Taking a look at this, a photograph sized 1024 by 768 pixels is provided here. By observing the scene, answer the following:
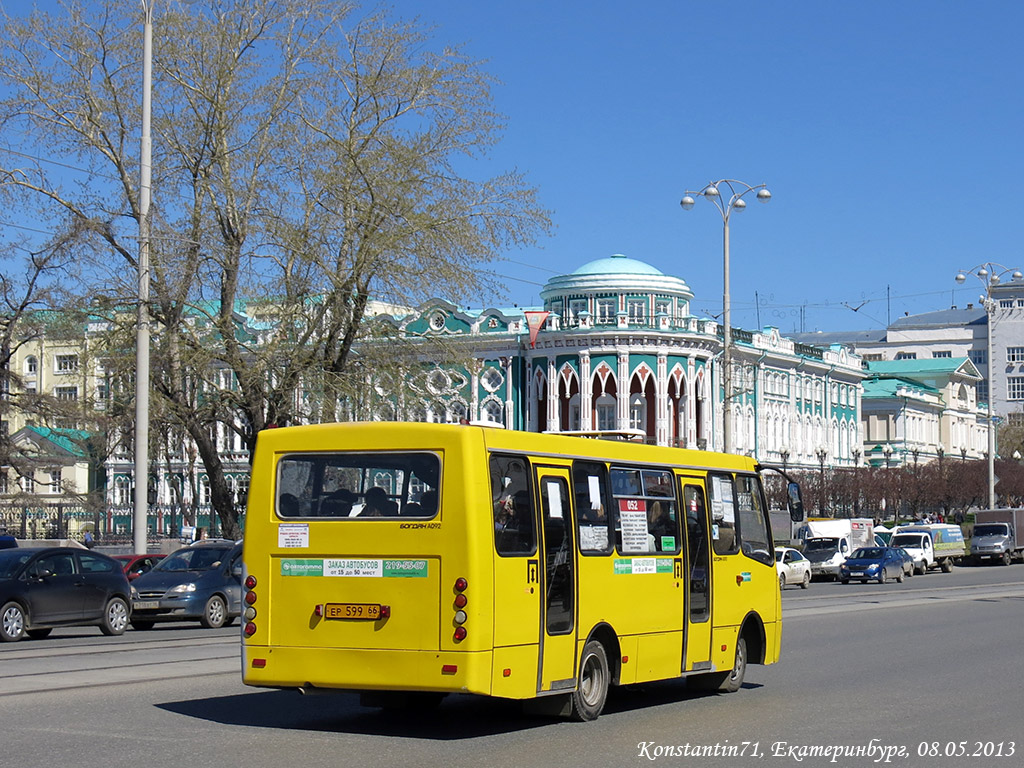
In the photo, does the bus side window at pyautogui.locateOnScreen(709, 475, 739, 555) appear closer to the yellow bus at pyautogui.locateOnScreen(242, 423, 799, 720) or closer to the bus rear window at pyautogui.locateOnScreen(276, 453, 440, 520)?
the yellow bus at pyautogui.locateOnScreen(242, 423, 799, 720)

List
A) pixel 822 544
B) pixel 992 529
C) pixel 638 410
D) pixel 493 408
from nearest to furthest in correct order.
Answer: pixel 822 544 → pixel 992 529 → pixel 638 410 → pixel 493 408

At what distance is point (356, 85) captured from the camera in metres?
34.5

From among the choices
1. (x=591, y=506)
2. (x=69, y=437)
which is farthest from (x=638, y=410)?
(x=591, y=506)

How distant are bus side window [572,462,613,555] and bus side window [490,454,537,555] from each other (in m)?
0.74

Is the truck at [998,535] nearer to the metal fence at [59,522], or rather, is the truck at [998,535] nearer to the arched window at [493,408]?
the arched window at [493,408]

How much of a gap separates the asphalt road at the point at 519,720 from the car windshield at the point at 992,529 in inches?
1842

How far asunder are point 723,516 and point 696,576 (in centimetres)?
97

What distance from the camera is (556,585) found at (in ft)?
39.0

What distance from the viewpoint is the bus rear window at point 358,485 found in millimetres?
11281

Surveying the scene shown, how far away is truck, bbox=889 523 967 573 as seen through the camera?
55781 millimetres

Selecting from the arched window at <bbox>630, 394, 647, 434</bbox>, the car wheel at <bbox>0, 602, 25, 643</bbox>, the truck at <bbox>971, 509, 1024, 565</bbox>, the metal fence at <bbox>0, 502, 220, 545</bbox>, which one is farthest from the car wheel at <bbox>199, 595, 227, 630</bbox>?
the arched window at <bbox>630, 394, 647, 434</bbox>

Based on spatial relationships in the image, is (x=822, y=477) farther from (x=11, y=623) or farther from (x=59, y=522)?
(x=11, y=623)

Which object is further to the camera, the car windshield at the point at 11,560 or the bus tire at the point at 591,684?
the car windshield at the point at 11,560

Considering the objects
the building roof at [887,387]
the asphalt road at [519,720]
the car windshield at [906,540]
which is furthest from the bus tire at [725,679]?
the building roof at [887,387]
